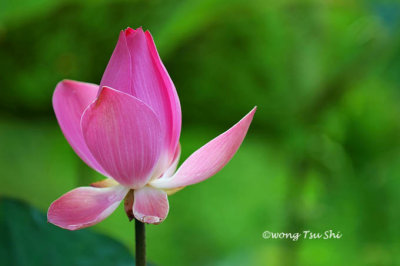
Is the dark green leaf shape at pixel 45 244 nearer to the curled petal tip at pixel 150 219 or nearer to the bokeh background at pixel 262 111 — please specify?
the curled petal tip at pixel 150 219

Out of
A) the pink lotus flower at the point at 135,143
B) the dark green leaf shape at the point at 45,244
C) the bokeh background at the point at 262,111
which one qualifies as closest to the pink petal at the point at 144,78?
the pink lotus flower at the point at 135,143

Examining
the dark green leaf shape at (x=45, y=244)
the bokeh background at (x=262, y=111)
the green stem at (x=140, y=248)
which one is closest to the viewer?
the green stem at (x=140, y=248)

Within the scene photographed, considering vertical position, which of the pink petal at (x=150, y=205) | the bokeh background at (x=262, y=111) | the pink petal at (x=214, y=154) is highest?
the bokeh background at (x=262, y=111)

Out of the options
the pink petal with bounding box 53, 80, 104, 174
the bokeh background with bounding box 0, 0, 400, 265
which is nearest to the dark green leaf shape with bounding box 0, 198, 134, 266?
the pink petal with bounding box 53, 80, 104, 174

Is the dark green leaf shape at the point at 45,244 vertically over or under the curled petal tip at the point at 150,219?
over

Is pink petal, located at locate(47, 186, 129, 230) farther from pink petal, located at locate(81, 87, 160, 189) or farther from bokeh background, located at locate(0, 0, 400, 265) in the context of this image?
bokeh background, located at locate(0, 0, 400, 265)

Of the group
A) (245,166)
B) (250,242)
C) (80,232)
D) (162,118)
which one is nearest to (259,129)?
(245,166)
